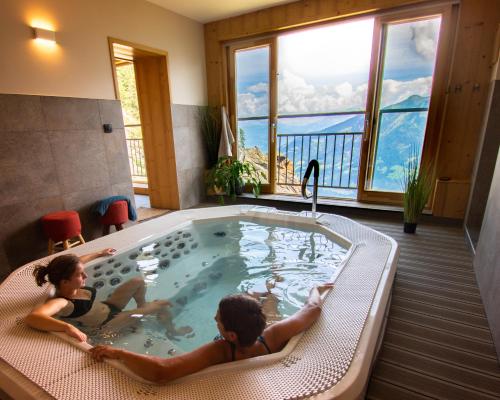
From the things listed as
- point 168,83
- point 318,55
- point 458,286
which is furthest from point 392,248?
point 168,83

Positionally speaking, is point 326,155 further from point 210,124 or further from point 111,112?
point 111,112

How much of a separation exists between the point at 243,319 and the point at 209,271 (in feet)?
4.49

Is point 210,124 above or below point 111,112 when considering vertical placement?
below

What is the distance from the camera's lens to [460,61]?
3039 millimetres

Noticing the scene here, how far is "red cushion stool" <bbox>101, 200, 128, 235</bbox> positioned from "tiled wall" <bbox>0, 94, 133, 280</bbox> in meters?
0.22

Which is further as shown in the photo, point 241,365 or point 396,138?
point 396,138

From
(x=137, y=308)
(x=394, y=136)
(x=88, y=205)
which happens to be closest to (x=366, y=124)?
(x=394, y=136)

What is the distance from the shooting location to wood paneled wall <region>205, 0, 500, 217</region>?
291 centimetres

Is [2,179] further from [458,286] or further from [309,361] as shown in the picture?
[458,286]

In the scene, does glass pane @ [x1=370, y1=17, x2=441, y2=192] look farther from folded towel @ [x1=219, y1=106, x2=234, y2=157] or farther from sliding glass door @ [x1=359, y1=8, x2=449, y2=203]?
folded towel @ [x1=219, y1=106, x2=234, y2=157]

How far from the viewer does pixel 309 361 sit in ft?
3.55

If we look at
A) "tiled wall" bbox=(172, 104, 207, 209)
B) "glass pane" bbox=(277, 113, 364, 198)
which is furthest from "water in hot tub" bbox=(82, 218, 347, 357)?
"glass pane" bbox=(277, 113, 364, 198)

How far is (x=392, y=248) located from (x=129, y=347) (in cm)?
181

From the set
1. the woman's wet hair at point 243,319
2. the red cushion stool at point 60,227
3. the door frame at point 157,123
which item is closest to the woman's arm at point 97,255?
the red cushion stool at point 60,227
